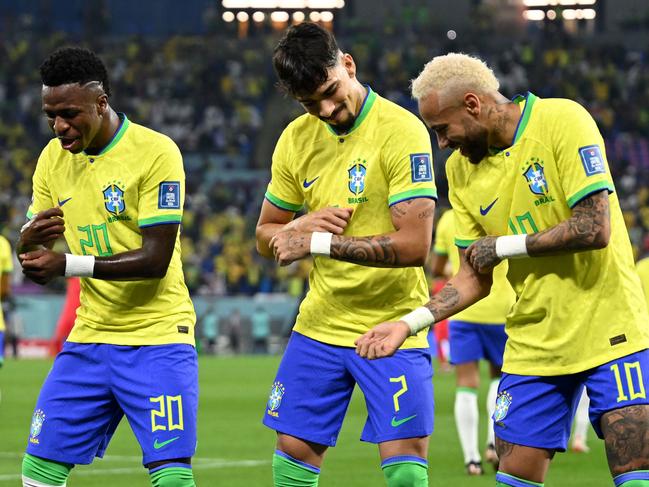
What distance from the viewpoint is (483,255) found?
18.1 feet

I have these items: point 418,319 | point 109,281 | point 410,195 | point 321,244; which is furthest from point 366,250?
point 109,281

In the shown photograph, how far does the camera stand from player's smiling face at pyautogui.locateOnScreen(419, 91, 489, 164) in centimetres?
539

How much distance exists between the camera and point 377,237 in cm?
584

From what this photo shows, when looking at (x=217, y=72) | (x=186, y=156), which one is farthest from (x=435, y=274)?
(x=217, y=72)

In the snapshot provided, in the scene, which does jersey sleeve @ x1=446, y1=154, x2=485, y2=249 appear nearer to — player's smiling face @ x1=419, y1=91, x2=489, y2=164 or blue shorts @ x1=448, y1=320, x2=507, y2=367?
player's smiling face @ x1=419, y1=91, x2=489, y2=164

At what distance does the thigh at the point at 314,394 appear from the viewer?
6176 millimetres

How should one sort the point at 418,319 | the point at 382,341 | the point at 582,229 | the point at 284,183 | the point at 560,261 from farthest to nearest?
1. the point at 284,183
2. the point at 418,319
3. the point at 560,261
4. the point at 382,341
5. the point at 582,229

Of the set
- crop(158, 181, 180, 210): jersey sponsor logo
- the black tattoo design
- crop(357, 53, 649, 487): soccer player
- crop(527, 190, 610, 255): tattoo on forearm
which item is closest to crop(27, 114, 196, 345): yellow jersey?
crop(158, 181, 180, 210): jersey sponsor logo

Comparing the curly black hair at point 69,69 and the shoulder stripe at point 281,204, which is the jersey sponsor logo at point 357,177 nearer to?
the shoulder stripe at point 281,204

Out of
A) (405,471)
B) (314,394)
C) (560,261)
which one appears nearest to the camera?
(560,261)

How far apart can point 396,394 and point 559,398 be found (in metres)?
0.82

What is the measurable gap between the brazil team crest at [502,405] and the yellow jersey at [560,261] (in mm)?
138

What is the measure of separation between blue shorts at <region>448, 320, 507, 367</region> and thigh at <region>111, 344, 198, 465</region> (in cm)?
492

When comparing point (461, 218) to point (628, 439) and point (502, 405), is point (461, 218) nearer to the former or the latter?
point (502, 405)
